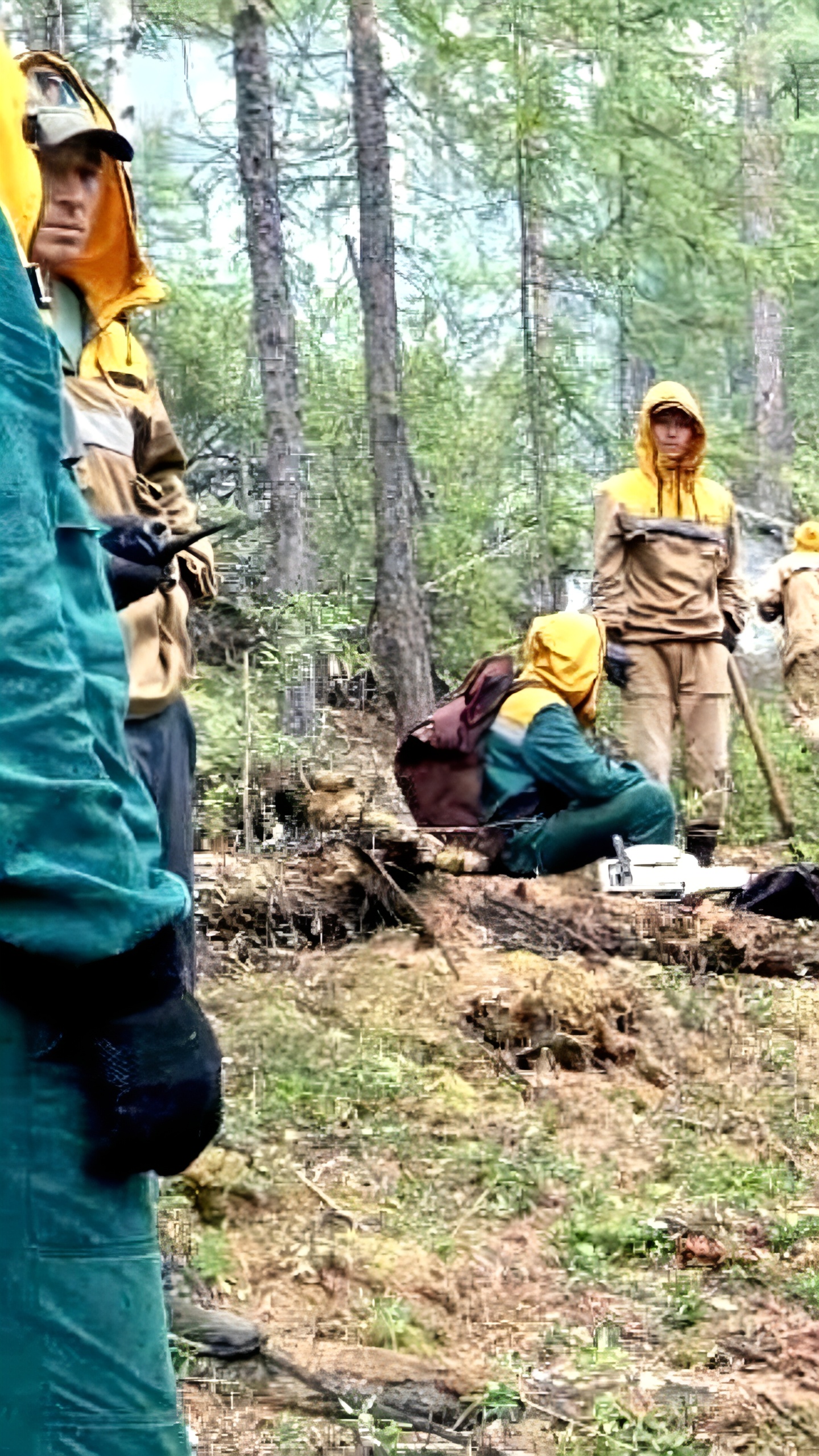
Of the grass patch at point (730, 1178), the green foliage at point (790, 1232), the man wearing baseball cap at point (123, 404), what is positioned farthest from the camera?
the grass patch at point (730, 1178)

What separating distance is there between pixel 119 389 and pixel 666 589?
19.5ft

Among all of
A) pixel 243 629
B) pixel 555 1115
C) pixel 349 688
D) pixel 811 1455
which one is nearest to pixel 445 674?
pixel 349 688

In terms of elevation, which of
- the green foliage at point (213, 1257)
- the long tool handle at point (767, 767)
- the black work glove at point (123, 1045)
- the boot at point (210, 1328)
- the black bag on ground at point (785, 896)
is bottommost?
the long tool handle at point (767, 767)

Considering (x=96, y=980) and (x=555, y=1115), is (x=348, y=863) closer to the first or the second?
(x=555, y=1115)

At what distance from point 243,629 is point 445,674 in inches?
67.5

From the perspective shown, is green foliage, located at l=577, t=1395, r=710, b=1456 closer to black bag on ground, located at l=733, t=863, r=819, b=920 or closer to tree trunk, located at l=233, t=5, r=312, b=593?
black bag on ground, located at l=733, t=863, r=819, b=920

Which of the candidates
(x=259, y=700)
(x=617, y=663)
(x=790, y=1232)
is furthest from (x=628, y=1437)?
(x=259, y=700)

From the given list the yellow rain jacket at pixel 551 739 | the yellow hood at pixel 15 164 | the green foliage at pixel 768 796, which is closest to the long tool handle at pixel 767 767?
the green foliage at pixel 768 796

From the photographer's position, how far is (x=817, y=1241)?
184 inches

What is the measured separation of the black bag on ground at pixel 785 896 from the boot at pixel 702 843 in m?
1.40

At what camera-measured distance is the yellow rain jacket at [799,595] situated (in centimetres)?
1154

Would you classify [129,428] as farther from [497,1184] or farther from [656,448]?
[656,448]

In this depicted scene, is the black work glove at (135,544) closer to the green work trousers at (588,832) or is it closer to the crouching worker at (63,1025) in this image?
the crouching worker at (63,1025)

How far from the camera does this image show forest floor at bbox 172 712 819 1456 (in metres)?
3.63
